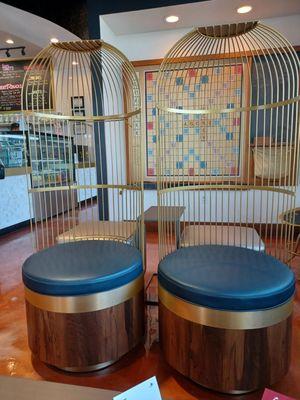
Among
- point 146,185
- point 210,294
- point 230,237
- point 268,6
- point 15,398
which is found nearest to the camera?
point 15,398

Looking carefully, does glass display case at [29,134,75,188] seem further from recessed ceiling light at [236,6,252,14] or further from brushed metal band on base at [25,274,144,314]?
recessed ceiling light at [236,6,252,14]

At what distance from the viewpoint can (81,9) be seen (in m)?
4.06

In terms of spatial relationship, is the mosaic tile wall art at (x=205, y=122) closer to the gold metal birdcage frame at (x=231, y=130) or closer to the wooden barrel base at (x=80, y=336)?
the gold metal birdcage frame at (x=231, y=130)

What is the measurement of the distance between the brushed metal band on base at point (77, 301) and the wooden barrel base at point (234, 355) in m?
0.33

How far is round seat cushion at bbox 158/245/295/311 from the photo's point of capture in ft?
3.67

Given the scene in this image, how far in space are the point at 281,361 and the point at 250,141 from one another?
290 cm

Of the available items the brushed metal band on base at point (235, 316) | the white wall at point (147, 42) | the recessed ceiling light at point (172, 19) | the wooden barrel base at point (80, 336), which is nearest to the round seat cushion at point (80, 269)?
the wooden barrel base at point (80, 336)

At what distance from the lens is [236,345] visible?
1.15 meters

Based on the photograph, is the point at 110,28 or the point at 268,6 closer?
the point at 268,6

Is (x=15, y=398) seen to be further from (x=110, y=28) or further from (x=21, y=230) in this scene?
(x=110, y=28)

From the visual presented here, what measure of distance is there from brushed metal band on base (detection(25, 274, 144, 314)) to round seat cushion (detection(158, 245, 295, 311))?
24 cm

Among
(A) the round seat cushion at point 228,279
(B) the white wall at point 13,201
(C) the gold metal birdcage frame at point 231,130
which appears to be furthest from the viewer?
(B) the white wall at point 13,201

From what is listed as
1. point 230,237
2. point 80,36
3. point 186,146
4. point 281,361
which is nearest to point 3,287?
point 230,237

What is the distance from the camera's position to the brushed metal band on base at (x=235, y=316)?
113cm
